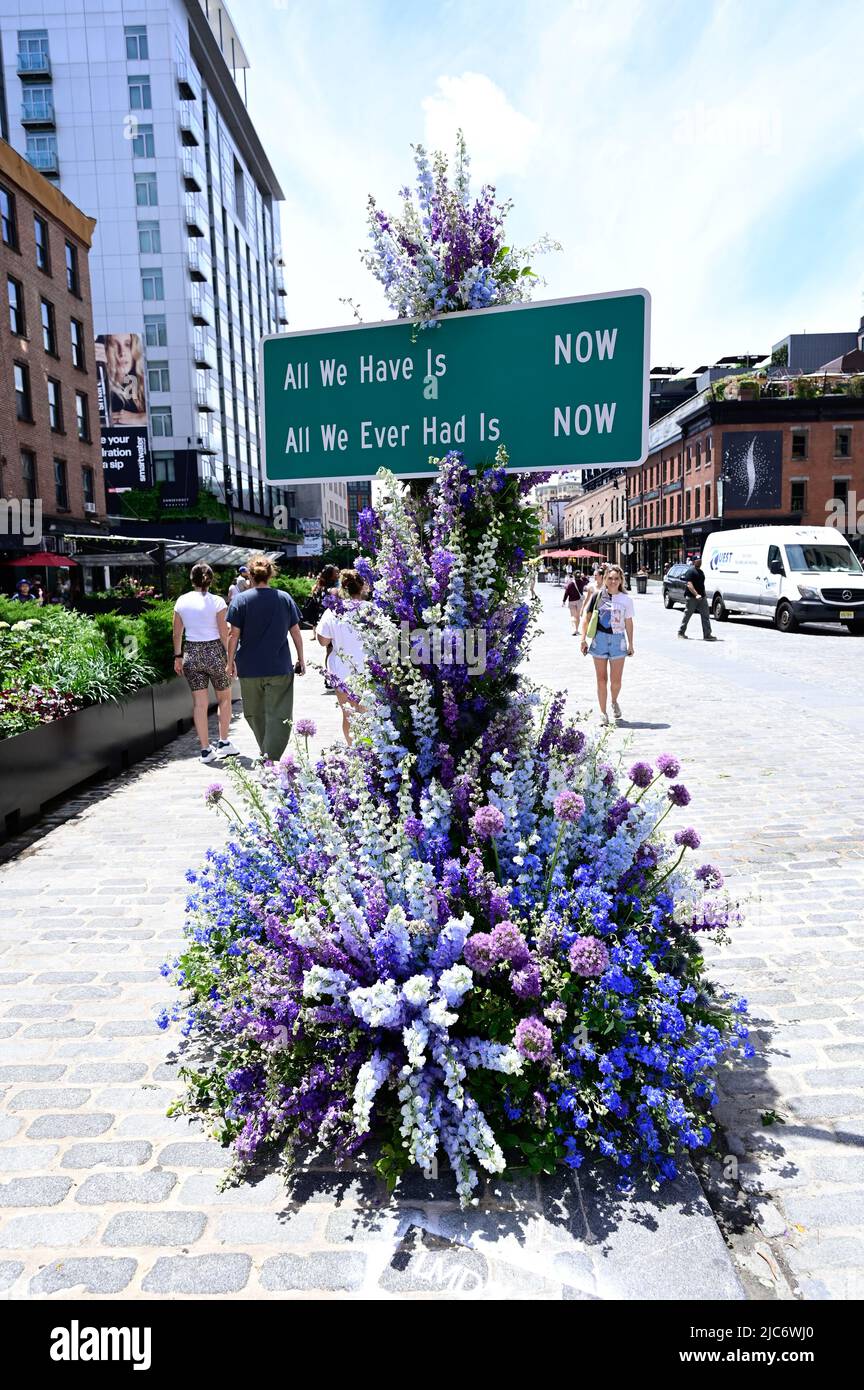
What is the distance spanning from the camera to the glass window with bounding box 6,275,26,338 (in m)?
28.0

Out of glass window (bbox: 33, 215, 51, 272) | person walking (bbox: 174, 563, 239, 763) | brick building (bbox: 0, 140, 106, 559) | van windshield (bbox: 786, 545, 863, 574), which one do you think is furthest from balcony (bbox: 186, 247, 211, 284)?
person walking (bbox: 174, 563, 239, 763)

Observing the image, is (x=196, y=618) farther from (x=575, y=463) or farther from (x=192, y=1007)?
(x=575, y=463)

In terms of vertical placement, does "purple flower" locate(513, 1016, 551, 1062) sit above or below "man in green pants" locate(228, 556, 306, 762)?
below

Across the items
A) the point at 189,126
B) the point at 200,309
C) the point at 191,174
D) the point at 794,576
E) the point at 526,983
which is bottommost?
the point at 526,983

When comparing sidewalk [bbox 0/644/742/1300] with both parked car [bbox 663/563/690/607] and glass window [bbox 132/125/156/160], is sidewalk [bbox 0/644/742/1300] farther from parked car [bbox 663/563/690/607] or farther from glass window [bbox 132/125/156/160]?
glass window [bbox 132/125/156/160]

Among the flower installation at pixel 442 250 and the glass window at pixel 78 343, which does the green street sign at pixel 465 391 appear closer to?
the flower installation at pixel 442 250

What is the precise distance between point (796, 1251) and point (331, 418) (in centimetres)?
305

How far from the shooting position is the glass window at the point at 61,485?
31016 millimetres

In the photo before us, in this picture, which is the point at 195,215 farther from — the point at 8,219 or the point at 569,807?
the point at 569,807

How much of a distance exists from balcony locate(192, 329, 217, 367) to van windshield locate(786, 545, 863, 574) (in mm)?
39142

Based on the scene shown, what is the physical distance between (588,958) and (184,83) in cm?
5913

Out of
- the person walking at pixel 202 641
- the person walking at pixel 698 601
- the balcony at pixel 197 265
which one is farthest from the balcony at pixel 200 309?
the person walking at pixel 202 641

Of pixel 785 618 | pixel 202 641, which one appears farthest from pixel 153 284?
pixel 202 641

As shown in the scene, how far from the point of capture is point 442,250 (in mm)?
3057
